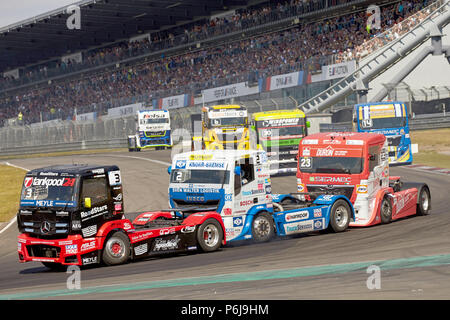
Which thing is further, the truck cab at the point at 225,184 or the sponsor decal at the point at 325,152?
the sponsor decal at the point at 325,152

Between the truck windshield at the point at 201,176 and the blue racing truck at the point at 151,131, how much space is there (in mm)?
29058

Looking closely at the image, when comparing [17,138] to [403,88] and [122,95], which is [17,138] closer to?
[122,95]

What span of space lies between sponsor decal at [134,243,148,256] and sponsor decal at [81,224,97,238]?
944 mm

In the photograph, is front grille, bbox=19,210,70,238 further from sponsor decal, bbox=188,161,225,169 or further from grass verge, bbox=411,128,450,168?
grass verge, bbox=411,128,450,168

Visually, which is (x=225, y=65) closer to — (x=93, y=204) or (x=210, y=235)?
(x=210, y=235)

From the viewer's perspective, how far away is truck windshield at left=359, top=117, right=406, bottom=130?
2898 cm

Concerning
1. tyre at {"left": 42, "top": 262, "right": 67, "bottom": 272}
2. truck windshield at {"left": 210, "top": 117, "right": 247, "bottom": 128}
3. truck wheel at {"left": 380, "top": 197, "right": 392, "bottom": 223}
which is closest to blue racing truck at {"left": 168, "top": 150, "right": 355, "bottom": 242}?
truck wheel at {"left": 380, "top": 197, "right": 392, "bottom": 223}

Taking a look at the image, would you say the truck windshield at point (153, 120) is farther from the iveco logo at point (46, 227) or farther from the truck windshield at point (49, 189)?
the iveco logo at point (46, 227)

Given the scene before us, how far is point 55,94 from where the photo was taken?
263 feet

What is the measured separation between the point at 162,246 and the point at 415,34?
32862 millimetres

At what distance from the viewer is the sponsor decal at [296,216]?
14.4 meters

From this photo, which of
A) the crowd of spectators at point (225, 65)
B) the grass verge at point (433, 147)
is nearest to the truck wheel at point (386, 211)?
the grass verge at point (433, 147)
